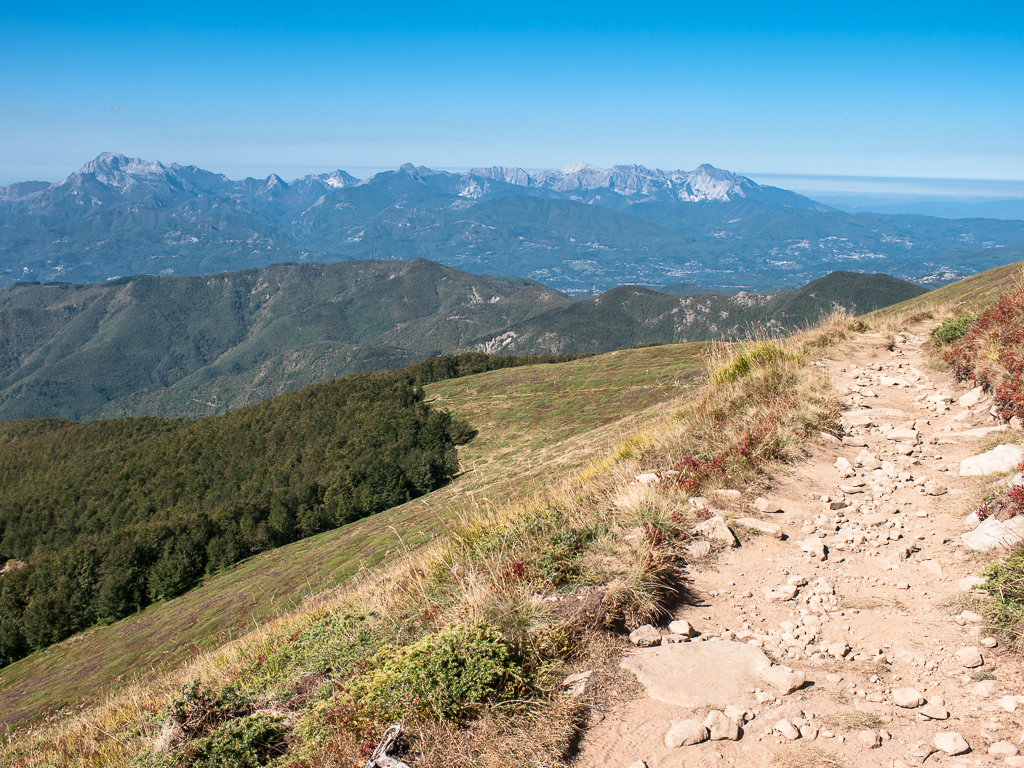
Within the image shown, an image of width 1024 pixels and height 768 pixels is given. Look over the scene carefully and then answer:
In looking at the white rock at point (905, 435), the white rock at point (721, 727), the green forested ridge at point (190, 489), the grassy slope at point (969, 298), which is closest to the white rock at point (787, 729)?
the white rock at point (721, 727)

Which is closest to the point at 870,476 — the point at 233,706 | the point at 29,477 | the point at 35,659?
the point at 233,706

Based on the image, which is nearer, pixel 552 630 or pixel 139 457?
pixel 552 630

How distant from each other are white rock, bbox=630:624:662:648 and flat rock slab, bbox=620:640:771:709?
7 cm

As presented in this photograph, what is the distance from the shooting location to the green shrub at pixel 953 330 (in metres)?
12.1

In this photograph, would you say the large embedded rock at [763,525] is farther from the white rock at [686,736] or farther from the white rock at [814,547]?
the white rock at [686,736]

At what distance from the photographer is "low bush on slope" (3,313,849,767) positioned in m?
4.21

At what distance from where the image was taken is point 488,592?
5406mm

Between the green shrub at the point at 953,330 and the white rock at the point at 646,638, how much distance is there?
11.4m

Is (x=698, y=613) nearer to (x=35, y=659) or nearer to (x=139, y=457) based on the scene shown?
(x=35, y=659)

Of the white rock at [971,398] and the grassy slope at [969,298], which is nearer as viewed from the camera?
the white rock at [971,398]

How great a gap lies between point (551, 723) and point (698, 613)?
2183 mm

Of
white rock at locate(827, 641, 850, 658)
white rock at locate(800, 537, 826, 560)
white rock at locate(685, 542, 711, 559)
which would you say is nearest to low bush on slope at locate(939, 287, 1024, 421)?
white rock at locate(800, 537, 826, 560)

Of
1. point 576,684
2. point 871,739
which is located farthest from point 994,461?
point 576,684

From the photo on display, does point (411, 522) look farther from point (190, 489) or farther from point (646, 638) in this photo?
point (190, 489)
